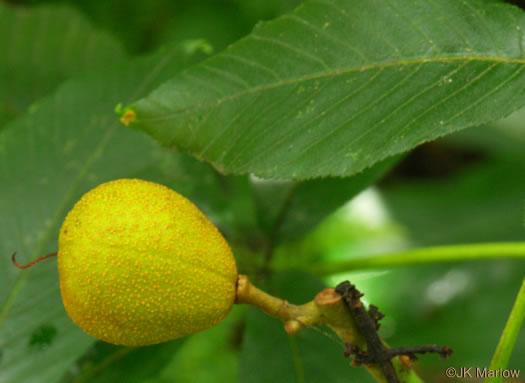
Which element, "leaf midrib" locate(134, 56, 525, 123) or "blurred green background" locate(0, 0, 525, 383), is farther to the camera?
"blurred green background" locate(0, 0, 525, 383)

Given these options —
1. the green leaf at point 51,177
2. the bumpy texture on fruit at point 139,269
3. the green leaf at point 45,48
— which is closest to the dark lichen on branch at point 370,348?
the bumpy texture on fruit at point 139,269

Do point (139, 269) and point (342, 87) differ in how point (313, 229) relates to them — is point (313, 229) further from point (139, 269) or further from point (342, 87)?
point (139, 269)

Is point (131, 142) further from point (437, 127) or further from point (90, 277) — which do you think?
point (437, 127)

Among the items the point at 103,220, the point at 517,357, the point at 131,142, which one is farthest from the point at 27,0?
the point at 517,357

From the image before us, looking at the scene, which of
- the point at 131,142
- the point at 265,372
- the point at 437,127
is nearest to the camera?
the point at 437,127

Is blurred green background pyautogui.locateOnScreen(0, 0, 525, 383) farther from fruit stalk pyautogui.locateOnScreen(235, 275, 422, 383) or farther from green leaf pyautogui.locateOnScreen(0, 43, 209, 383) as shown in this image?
fruit stalk pyautogui.locateOnScreen(235, 275, 422, 383)

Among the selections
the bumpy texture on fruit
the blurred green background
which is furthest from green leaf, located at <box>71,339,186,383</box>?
the bumpy texture on fruit

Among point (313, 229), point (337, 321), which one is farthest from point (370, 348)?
point (313, 229)
